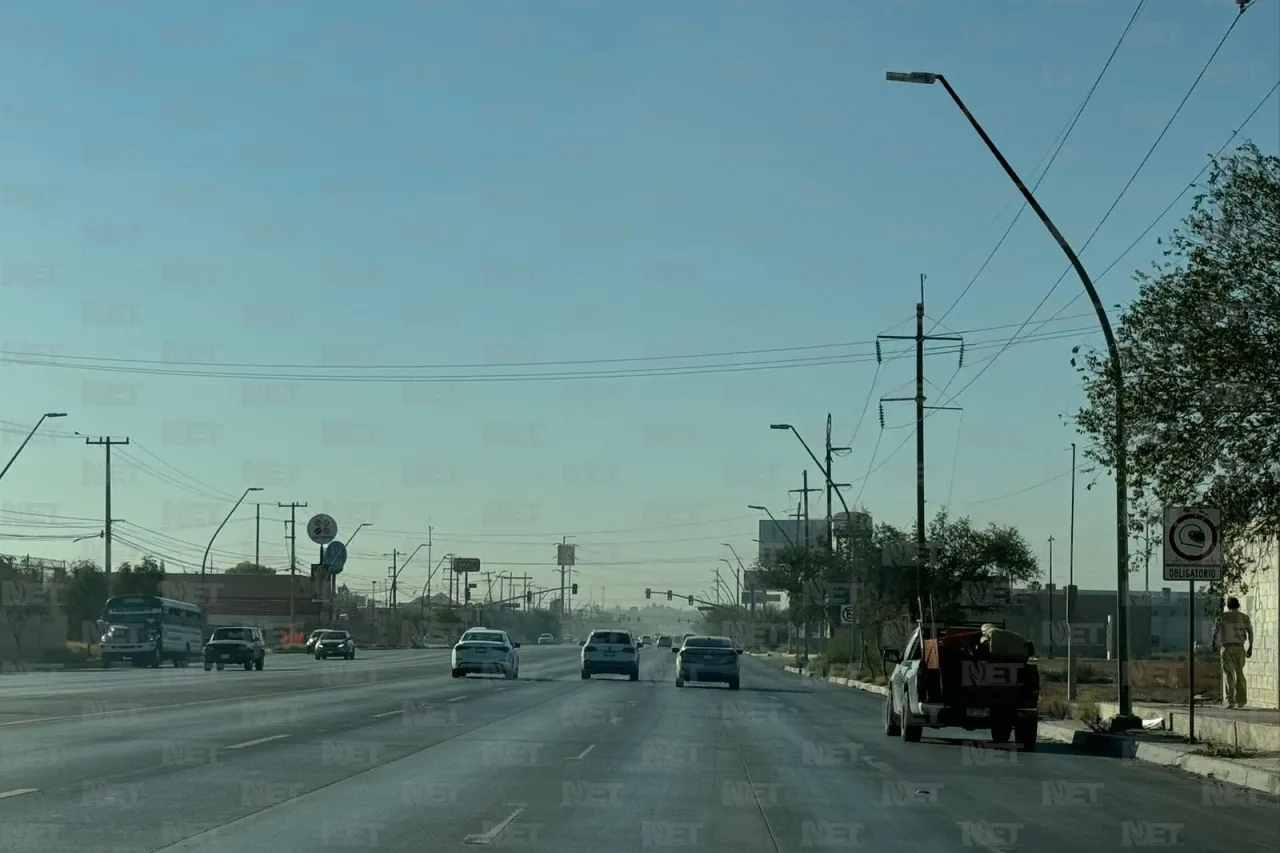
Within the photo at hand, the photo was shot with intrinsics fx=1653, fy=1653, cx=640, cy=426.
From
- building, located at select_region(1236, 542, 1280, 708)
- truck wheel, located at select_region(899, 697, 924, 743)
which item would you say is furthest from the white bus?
truck wheel, located at select_region(899, 697, 924, 743)

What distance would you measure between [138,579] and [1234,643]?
104 meters

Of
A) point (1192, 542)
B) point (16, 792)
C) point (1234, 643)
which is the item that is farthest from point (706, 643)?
point (16, 792)

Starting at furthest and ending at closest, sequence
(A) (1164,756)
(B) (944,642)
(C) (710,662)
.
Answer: (C) (710,662)
(B) (944,642)
(A) (1164,756)

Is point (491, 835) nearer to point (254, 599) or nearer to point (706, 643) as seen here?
point (706, 643)

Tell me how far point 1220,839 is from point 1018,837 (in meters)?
1.73

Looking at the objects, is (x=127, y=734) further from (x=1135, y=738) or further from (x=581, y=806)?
(x=1135, y=738)

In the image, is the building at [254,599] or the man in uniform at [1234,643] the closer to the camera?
the man in uniform at [1234,643]

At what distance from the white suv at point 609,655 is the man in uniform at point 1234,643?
97.6 feet

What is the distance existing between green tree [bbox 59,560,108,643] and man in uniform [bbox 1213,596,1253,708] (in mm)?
89819

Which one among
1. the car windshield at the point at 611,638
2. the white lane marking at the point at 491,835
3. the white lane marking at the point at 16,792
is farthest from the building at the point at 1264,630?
the car windshield at the point at 611,638

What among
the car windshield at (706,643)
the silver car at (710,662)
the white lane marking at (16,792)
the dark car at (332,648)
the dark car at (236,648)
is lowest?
the dark car at (332,648)

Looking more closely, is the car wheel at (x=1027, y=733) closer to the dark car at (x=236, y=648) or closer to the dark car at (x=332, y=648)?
the dark car at (x=236, y=648)

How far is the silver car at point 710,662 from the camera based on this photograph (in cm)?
5025

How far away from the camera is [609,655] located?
190 feet
